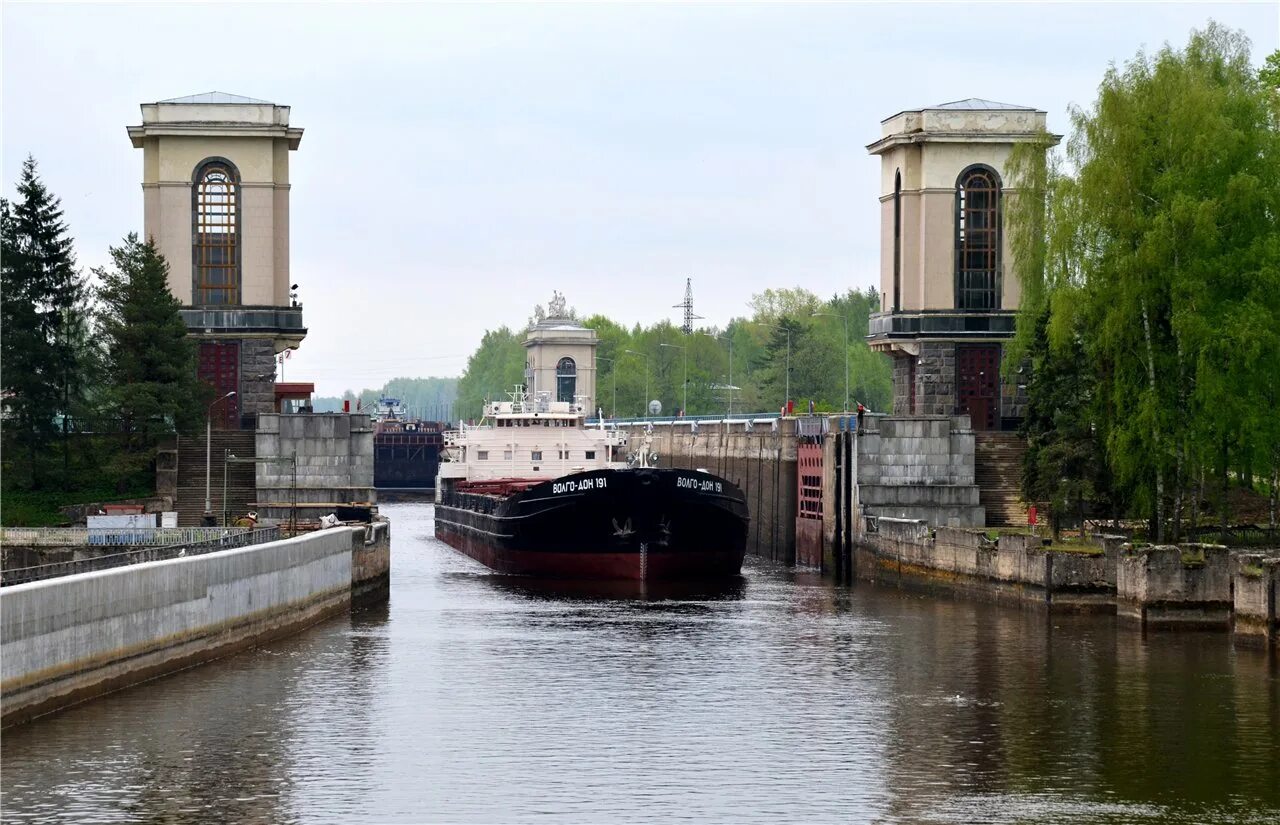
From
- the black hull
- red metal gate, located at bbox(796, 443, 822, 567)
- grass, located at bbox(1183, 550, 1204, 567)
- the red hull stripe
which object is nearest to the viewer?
grass, located at bbox(1183, 550, 1204, 567)

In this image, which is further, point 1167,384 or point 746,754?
point 1167,384

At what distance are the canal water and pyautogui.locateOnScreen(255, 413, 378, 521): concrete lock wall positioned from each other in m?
20.4

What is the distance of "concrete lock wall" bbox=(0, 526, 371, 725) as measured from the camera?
35.5 meters

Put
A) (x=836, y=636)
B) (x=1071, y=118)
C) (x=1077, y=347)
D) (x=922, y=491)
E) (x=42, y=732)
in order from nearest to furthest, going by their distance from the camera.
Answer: (x=42, y=732)
(x=836, y=636)
(x=1071, y=118)
(x=1077, y=347)
(x=922, y=491)

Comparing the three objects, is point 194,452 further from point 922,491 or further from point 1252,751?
point 1252,751

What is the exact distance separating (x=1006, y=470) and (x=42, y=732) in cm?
4895

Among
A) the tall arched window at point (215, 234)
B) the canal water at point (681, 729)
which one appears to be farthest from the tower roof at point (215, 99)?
the canal water at point (681, 729)

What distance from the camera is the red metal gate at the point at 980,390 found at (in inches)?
3511

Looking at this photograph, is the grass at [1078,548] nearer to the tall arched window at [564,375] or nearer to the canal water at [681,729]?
the canal water at [681,729]

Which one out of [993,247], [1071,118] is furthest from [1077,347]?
[993,247]

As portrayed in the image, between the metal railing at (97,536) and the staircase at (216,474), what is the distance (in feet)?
45.0

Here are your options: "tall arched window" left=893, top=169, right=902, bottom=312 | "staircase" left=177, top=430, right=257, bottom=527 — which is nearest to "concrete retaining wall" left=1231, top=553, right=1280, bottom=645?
"staircase" left=177, top=430, right=257, bottom=527

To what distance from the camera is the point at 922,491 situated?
7462 cm

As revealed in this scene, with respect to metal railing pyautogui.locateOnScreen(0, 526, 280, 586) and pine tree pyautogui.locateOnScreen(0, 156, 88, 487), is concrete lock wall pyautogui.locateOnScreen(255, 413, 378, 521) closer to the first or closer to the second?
pine tree pyautogui.locateOnScreen(0, 156, 88, 487)
